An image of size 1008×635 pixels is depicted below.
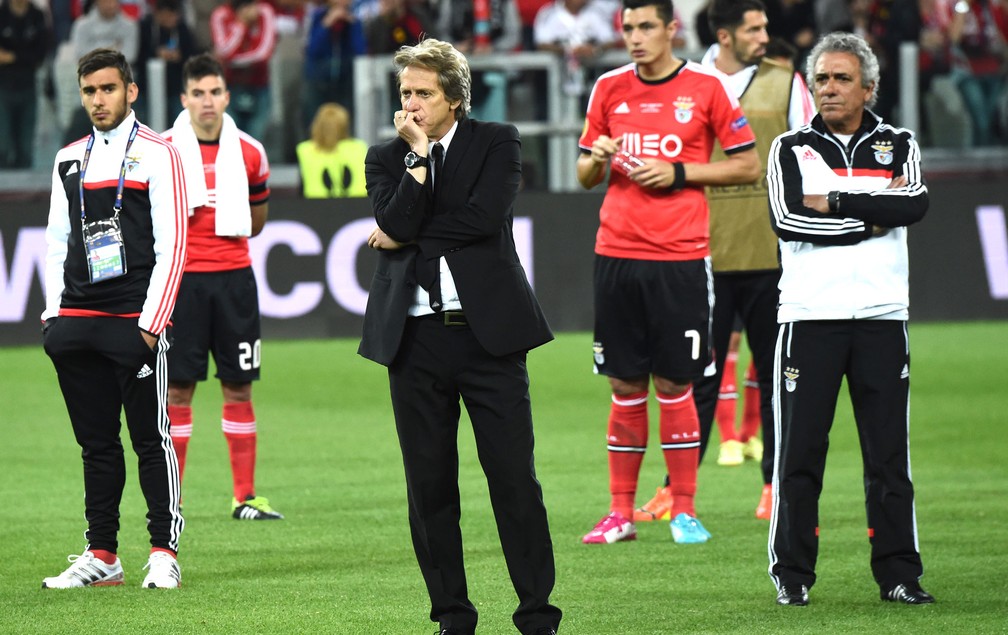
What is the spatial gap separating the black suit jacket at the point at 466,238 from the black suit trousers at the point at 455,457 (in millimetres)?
88

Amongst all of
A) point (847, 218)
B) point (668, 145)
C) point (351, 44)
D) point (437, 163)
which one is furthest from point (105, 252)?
point (351, 44)

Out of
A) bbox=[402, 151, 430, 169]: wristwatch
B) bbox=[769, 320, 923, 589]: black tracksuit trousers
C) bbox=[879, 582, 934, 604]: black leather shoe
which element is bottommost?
bbox=[879, 582, 934, 604]: black leather shoe

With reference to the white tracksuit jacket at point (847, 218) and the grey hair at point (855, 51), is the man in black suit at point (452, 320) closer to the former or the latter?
the white tracksuit jacket at point (847, 218)

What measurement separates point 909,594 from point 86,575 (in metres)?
3.20

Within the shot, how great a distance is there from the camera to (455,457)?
5570 millimetres

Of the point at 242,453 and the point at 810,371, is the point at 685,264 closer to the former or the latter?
the point at 810,371

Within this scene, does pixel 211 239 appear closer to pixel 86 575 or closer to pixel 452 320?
pixel 86 575

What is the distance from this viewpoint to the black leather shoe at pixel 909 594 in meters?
6.35

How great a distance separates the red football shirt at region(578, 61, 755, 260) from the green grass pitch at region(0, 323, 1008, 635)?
1.39 metres

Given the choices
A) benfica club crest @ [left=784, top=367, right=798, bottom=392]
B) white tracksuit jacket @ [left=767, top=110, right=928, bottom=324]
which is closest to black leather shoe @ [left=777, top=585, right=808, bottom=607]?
benfica club crest @ [left=784, top=367, right=798, bottom=392]

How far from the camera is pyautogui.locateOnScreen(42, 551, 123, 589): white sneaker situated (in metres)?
6.68

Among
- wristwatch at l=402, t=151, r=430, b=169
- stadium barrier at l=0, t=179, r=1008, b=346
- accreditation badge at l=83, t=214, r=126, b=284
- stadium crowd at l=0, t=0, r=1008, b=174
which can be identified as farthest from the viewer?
stadium crowd at l=0, t=0, r=1008, b=174

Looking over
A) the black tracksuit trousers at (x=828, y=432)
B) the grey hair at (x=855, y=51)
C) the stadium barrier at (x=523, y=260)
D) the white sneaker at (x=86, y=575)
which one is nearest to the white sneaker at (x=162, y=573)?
the white sneaker at (x=86, y=575)

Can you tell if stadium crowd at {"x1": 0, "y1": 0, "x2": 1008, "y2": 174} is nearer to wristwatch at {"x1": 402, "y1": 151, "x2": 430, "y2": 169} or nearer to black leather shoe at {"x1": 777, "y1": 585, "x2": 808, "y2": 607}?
black leather shoe at {"x1": 777, "y1": 585, "x2": 808, "y2": 607}
